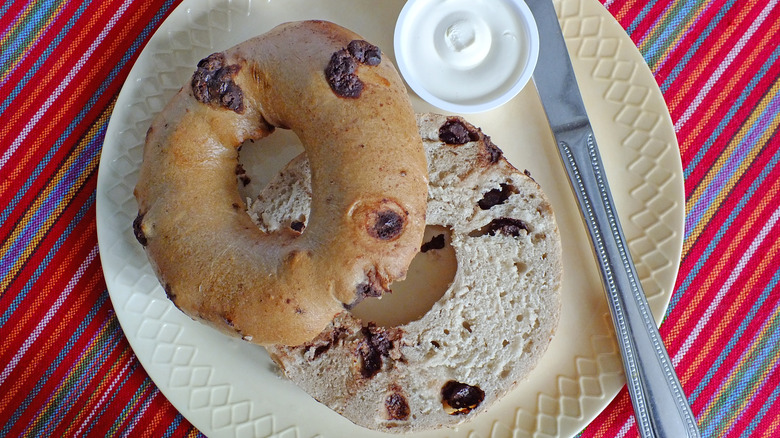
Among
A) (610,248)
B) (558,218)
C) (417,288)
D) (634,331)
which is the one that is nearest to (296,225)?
(417,288)

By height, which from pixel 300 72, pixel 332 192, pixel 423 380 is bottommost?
pixel 423 380

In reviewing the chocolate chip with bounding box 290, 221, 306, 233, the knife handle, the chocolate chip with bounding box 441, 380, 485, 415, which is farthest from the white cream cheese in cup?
the chocolate chip with bounding box 441, 380, 485, 415

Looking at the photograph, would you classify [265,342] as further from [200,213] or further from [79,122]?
[79,122]

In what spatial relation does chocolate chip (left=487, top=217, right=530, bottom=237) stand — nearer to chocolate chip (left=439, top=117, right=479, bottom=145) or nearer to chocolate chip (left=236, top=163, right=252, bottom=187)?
chocolate chip (left=439, top=117, right=479, bottom=145)

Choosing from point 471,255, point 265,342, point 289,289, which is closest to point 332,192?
point 289,289

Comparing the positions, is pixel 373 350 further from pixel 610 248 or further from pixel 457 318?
pixel 610 248

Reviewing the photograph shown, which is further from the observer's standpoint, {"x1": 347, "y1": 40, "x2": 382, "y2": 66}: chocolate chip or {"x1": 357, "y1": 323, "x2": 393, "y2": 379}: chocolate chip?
{"x1": 357, "y1": 323, "x2": 393, "y2": 379}: chocolate chip
